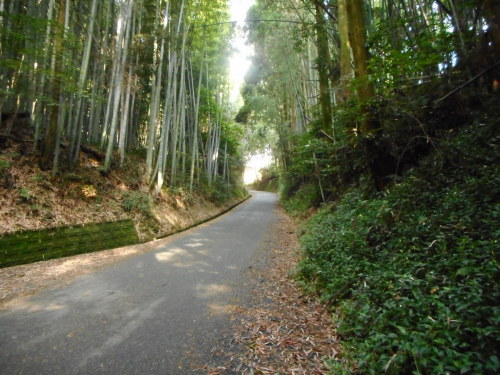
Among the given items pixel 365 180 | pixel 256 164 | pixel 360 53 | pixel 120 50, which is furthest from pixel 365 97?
pixel 256 164

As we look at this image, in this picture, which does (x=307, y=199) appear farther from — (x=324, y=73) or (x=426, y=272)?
(x=426, y=272)

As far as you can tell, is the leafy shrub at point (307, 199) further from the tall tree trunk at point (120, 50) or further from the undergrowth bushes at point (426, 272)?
the tall tree trunk at point (120, 50)

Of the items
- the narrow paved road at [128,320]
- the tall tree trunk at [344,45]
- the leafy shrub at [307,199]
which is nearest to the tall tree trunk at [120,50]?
the narrow paved road at [128,320]

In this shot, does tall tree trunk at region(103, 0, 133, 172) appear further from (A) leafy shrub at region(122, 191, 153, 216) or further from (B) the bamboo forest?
(A) leafy shrub at region(122, 191, 153, 216)

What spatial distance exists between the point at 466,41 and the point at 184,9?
33.3 feet

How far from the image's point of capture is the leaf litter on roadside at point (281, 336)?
7.50ft

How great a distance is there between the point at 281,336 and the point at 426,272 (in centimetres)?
160

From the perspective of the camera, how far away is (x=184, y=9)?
34.1 feet

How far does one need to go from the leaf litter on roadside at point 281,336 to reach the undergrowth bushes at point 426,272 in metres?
0.21

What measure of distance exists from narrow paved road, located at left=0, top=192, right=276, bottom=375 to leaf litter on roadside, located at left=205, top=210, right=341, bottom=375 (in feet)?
0.80

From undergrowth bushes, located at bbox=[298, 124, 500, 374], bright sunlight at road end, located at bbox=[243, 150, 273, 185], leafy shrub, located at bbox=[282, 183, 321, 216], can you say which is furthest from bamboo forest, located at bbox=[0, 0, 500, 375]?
bright sunlight at road end, located at bbox=[243, 150, 273, 185]

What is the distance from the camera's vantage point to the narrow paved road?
7.65 feet

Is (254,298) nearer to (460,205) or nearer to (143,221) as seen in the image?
(460,205)

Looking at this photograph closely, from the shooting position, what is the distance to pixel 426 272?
2.42 m
